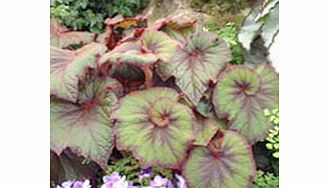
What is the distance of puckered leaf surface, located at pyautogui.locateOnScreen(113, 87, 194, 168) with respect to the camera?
64.1 inches

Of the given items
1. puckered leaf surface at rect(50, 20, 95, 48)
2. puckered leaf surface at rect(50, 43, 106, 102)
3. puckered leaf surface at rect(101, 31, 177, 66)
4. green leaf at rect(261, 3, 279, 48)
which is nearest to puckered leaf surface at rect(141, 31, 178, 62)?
puckered leaf surface at rect(101, 31, 177, 66)

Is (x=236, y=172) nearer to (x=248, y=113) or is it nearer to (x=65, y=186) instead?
(x=248, y=113)

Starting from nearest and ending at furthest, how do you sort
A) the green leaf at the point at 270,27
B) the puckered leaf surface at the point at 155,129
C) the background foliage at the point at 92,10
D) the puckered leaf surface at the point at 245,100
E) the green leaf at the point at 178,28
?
the puckered leaf surface at the point at 155,129, the puckered leaf surface at the point at 245,100, the green leaf at the point at 178,28, the green leaf at the point at 270,27, the background foliage at the point at 92,10

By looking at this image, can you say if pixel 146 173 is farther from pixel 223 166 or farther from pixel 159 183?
pixel 223 166

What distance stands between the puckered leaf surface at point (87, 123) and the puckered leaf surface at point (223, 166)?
215 mm

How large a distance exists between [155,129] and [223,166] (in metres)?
0.19

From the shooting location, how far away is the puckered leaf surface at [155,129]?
1629 mm

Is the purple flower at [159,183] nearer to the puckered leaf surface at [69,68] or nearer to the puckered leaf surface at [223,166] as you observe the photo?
the puckered leaf surface at [223,166]

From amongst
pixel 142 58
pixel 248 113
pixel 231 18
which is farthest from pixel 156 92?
pixel 231 18

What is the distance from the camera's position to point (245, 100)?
177 centimetres

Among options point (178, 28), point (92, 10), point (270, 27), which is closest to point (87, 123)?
point (178, 28)

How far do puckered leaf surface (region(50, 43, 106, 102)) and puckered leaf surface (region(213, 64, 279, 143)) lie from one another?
33cm

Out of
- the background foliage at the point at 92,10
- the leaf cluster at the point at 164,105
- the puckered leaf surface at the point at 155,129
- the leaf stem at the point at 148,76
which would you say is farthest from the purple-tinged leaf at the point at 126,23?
the background foliage at the point at 92,10
